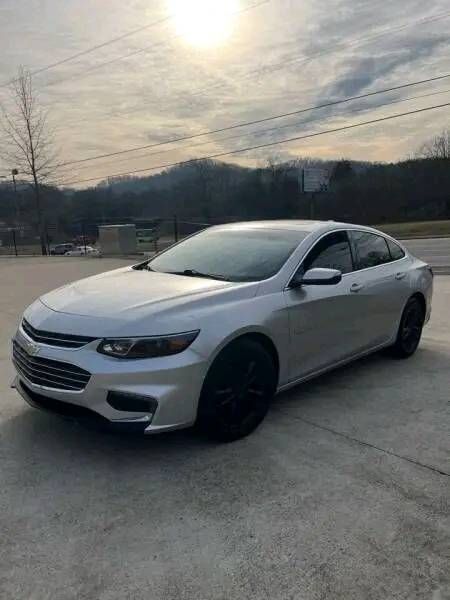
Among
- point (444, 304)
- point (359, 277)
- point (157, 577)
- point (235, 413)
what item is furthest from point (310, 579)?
point (444, 304)

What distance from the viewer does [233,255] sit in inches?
172

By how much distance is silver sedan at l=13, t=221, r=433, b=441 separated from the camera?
3117mm

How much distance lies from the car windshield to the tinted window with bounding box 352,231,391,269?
0.80m

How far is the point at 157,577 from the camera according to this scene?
7.48 ft

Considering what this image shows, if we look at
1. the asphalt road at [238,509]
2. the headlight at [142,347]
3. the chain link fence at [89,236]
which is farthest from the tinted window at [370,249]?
the chain link fence at [89,236]

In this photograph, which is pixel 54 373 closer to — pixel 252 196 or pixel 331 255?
pixel 331 255

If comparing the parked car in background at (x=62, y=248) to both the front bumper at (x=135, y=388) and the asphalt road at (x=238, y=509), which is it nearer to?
the asphalt road at (x=238, y=509)

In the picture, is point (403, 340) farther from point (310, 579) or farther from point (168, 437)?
point (310, 579)

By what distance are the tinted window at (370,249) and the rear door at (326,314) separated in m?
0.19

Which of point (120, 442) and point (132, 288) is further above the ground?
point (132, 288)

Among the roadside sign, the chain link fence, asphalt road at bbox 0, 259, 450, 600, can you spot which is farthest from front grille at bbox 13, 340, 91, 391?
the roadside sign

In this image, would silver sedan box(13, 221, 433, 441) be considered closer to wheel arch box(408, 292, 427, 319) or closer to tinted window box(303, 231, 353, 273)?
tinted window box(303, 231, 353, 273)

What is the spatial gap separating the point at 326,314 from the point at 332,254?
2.05ft

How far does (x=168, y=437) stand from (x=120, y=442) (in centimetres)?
33
